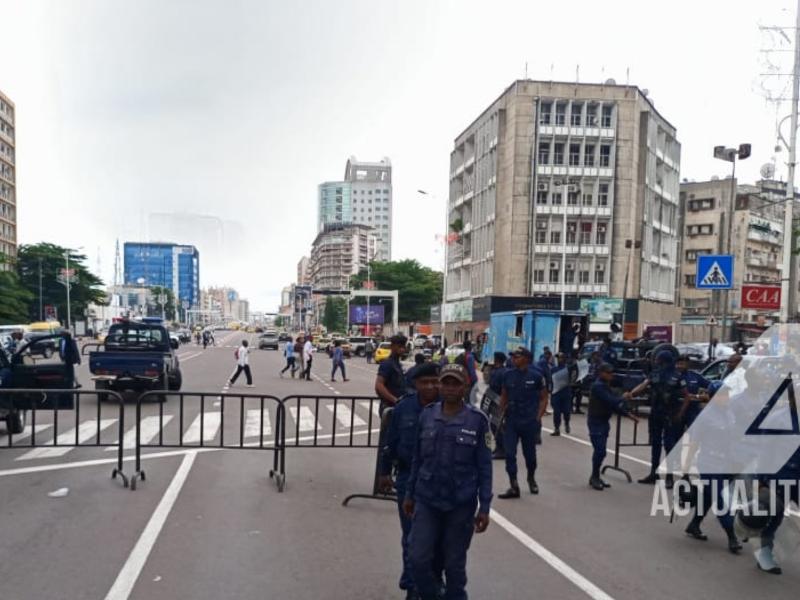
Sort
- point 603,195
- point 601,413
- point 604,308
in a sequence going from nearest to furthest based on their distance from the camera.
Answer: point 601,413, point 604,308, point 603,195

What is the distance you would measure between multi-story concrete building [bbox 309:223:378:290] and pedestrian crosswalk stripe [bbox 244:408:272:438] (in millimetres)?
146308

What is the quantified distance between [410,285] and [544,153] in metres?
32.4

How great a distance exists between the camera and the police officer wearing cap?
411 centimetres

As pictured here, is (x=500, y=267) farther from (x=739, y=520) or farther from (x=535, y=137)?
(x=739, y=520)

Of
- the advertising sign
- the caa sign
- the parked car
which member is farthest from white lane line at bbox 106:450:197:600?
the parked car

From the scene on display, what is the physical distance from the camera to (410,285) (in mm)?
79188

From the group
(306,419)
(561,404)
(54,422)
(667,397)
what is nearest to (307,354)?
(306,419)

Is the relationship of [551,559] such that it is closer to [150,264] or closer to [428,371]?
[428,371]

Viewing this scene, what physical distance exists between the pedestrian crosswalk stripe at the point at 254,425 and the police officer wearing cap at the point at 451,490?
25.5 feet

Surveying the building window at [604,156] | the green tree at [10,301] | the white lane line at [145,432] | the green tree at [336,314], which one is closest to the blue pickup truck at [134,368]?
the white lane line at [145,432]

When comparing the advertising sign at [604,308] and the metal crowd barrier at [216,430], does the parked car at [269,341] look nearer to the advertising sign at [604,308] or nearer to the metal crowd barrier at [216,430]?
the advertising sign at [604,308]

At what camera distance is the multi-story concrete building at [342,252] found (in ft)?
543

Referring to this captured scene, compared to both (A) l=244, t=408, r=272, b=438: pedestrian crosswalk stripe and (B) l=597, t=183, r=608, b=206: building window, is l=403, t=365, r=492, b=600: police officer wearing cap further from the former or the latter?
(B) l=597, t=183, r=608, b=206: building window

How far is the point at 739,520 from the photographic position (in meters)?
5.78
